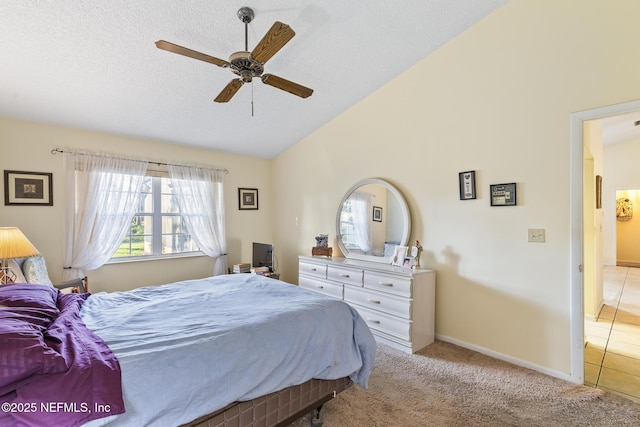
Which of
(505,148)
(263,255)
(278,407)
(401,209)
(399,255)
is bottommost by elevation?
(278,407)

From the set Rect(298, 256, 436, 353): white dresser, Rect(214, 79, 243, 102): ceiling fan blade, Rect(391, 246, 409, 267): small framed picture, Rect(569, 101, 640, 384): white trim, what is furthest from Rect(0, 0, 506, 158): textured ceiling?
Rect(298, 256, 436, 353): white dresser

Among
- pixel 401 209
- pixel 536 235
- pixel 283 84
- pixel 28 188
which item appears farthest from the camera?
Answer: pixel 401 209

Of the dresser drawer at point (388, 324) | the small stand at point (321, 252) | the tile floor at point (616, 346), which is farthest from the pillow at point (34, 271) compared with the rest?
the tile floor at point (616, 346)

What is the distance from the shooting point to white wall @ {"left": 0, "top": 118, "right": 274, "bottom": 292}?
3.22 meters

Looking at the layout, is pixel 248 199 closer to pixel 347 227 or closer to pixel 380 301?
pixel 347 227

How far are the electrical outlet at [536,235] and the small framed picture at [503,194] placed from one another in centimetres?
27

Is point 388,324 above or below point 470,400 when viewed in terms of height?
above

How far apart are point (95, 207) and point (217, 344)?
305cm

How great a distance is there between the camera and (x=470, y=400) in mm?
2150

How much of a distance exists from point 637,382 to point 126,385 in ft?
11.4

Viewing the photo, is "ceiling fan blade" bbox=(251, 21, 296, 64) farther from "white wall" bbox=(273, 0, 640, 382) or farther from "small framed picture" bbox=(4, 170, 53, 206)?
"small framed picture" bbox=(4, 170, 53, 206)

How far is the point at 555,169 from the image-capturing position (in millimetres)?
2484

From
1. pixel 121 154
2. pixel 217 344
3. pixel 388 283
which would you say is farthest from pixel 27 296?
pixel 388 283

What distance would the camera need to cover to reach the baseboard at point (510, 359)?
2.43 meters
